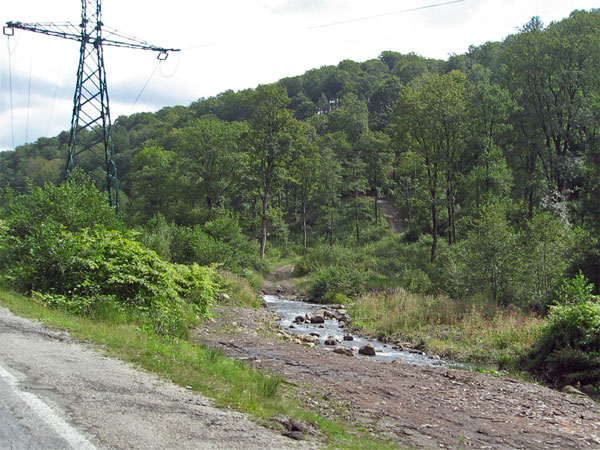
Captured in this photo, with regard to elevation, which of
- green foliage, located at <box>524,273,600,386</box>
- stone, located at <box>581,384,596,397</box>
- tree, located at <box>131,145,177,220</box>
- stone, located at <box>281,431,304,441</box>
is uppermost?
tree, located at <box>131,145,177,220</box>

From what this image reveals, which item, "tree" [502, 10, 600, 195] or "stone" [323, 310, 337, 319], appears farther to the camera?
"tree" [502, 10, 600, 195]

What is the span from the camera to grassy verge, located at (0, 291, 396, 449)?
649 centimetres

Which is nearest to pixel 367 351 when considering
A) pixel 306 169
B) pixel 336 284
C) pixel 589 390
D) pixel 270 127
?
pixel 589 390

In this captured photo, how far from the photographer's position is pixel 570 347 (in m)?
12.7

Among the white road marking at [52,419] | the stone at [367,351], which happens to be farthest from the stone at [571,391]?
the white road marking at [52,419]

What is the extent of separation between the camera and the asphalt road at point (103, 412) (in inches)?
187

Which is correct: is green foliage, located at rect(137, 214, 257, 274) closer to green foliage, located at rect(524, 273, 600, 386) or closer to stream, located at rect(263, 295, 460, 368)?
stream, located at rect(263, 295, 460, 368)

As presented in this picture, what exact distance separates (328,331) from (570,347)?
34.8 feet

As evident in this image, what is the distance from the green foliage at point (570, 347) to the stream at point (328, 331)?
2502 mm

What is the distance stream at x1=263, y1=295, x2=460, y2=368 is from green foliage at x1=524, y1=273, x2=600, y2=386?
2502 mm

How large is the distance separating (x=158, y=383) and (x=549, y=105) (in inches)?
1491

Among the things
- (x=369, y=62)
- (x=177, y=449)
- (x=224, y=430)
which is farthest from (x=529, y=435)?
(x=369, y=62)

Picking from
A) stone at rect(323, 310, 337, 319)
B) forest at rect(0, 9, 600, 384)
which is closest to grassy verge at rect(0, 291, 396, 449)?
forest at rect(0, 9, 600, 384)

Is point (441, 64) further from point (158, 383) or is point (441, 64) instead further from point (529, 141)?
point (158, 383)
